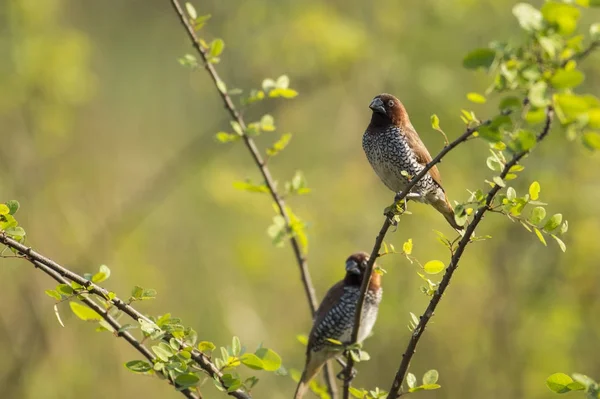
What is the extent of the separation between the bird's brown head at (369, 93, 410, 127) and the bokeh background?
7.49 feet

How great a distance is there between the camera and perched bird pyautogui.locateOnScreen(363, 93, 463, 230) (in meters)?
4.18

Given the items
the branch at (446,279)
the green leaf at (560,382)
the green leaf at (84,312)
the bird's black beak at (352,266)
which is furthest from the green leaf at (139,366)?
the bird's black beak at (352,266)

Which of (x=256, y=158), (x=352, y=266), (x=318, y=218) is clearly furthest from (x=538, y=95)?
(x=318, y=218)

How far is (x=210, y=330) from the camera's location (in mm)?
8570

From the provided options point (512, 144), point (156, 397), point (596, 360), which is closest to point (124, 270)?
point (156, 397)

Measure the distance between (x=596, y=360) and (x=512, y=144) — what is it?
19.0ft

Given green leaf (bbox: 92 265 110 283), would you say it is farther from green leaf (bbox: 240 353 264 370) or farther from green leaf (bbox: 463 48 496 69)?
green leaf (bbox: 463 48 496 69)

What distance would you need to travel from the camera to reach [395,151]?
4230 mm

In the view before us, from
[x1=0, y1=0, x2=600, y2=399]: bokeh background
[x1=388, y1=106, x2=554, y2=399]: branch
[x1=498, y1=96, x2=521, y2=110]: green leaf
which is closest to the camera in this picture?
[x1=498, y1=96, x2=521, y2=110]: green leaf

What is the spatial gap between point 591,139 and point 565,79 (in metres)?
0.15

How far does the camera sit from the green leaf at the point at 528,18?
163cm

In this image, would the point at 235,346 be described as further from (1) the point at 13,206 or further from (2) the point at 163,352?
(1) the point at 13,206

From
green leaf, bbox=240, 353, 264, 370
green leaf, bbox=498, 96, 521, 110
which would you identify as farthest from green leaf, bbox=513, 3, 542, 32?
green leaf, bbox=240, 353, 264, 370

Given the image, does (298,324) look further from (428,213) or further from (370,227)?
(428,213)
